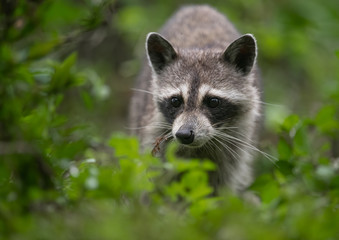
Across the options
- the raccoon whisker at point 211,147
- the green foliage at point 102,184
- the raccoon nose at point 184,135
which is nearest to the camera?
the green foliage at point 102,184

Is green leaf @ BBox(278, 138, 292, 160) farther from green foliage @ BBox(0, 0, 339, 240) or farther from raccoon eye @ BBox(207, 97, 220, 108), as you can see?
raccoon eye @ BBox(207, 97, 220, 108)

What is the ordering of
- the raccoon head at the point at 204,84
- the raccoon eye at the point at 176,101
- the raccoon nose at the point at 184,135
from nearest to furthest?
the raccoon nose at the point at 184,135, the raccoon head at the point at 204,84, the raccoon eye at the point at 176,101

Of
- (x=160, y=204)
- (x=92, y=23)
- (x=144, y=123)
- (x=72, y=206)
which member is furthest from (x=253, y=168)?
(x=72, y=206)

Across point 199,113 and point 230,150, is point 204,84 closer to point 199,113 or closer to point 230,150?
point 199,113

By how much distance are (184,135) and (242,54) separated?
4.16 feet

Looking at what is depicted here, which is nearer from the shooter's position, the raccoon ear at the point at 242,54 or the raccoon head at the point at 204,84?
the raccoon head at the point at 204,84

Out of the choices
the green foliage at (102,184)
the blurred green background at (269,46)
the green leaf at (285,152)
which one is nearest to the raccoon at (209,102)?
the green foliage at (102,184)

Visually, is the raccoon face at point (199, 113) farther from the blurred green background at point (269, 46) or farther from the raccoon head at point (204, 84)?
the blurred green background at point (269, 46)

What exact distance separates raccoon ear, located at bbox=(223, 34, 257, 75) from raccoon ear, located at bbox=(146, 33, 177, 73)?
568 millimetres

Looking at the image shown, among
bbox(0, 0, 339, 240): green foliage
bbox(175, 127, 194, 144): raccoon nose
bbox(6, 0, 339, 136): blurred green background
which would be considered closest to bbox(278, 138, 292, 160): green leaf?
bbox(0, 0, 339, 240): green foliage

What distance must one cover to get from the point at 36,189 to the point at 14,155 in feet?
0.84

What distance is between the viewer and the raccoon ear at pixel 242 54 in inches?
217

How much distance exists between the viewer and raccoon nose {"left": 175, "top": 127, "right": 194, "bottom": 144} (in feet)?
16.0

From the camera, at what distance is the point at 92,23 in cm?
427
